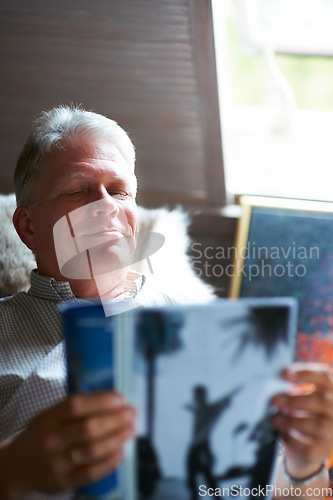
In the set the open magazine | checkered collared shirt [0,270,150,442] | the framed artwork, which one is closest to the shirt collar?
checkered collared shirt [0,270,150,442]

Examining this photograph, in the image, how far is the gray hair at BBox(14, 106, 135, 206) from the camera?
1323mm

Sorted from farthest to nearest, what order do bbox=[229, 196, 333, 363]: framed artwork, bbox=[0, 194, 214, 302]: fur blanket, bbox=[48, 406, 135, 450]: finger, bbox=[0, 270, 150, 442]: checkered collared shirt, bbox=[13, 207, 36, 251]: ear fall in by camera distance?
bbox=[229, 196, 333, 363]: framed artwork < bbox=[0, 194, 214, 302]: fur blanket < bbox=[13, 207, 36, 251]: ear < bbox=[0, 270, 150, 442]: checkered collared shirt < bbox=[48, 406, 135, 450]: finger

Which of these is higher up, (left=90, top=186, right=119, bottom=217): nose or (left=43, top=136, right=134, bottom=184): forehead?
(left=43, top=136, right=134, bottom=184): forehead

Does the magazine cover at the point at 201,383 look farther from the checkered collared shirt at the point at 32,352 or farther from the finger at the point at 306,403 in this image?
the checkered collared shirt at the point at 32,352

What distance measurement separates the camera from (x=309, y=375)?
2.45ft

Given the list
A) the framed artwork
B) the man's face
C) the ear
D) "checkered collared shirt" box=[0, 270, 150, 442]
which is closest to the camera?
"checkered collared shirt" box=[0, 270, 150, 442]

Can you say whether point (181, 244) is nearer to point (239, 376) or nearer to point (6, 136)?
point (239, 376)

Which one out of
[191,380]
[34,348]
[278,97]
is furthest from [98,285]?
[278,97]

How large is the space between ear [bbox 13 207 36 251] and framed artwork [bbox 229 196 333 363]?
1163 millimetres

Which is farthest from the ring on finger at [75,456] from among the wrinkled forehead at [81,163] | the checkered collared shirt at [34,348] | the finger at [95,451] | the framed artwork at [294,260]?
the framed artwork at [294,260]

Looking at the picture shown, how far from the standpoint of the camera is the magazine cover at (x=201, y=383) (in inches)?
28.4

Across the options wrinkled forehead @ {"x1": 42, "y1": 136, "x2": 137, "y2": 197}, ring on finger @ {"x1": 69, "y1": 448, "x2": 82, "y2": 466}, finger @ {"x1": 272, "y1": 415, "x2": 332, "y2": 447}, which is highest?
wrinkled forehead @ {"x1": 42, "y1": 136, "x2": 137, "y2": 197}

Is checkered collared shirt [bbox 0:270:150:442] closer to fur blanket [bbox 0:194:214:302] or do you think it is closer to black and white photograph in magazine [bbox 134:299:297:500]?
fur blanket [bbox 0:194:214:302]

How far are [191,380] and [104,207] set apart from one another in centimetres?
61
